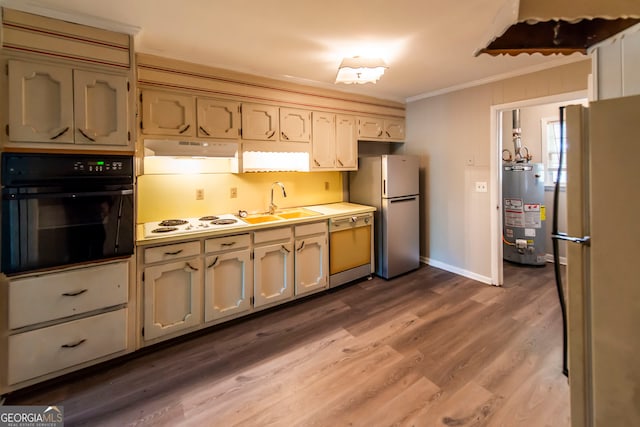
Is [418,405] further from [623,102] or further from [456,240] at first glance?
[456,240]

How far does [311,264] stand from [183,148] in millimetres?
1696

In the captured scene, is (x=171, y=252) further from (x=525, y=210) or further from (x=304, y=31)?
(x=525, y=210)

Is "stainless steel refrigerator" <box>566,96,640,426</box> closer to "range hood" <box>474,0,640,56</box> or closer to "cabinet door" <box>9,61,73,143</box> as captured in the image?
"range hood" <box>474,0,640,56</box>

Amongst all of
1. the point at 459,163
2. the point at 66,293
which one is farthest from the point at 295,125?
the point at 66,293

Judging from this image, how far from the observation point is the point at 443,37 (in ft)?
7.63

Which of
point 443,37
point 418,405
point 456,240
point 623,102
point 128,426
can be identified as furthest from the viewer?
point 456,240

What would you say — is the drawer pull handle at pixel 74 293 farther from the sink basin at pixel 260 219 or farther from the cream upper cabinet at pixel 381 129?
the cream upper cabinet at pixel 381 129

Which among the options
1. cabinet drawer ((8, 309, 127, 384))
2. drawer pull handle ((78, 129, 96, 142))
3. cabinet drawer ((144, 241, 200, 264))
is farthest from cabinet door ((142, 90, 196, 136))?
cabinet drawer ((8, 309, 127, 384))

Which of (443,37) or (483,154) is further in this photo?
(483,154)

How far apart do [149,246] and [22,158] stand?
2.97ft

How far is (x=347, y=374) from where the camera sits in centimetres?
206

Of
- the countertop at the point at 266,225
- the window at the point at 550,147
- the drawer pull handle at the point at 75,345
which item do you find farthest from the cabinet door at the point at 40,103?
the window at the point at 550,147

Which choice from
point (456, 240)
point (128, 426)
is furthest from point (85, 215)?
point (456, 240)

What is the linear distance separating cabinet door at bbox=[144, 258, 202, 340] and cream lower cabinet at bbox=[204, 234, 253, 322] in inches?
3.5
